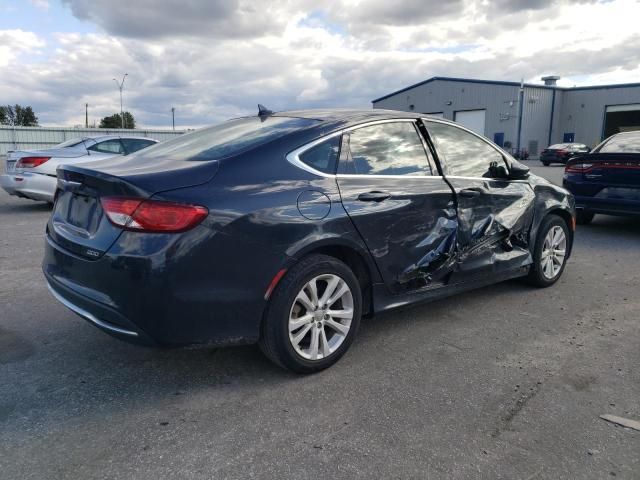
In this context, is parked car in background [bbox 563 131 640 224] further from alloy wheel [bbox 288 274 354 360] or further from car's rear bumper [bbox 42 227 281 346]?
car's rear bumper [bbox 42 227 281 346]

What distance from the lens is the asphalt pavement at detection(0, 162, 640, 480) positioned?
2.34 meters

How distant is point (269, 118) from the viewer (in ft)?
12.5

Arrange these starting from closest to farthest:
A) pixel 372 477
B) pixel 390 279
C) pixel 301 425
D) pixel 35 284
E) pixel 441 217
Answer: pixel 372 477
pixel 301 425
pixel 390 279
pixel 441 217
pixel 35 284

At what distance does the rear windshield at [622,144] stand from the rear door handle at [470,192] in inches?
182

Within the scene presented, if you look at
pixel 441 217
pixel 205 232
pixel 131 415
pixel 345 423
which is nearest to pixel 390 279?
pixel 441 217

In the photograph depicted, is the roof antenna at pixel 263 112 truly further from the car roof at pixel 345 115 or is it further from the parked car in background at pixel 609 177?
the parked car in background at pixel 609 177

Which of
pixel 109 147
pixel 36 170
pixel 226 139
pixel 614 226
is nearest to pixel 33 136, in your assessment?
pixel 109 147

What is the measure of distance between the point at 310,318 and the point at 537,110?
4341 cm

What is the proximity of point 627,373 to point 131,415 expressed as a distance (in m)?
2.96

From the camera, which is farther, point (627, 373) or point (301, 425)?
point (627, 373)

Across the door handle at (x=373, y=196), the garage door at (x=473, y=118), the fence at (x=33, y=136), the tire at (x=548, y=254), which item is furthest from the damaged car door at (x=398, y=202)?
the garage door at (x=473, y=118)

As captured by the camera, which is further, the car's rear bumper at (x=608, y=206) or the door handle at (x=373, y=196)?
the car's rear bumper at (x=608, y=206)

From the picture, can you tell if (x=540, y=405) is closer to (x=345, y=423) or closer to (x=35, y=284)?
(x=345, y=423)

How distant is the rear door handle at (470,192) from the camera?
396 cm
